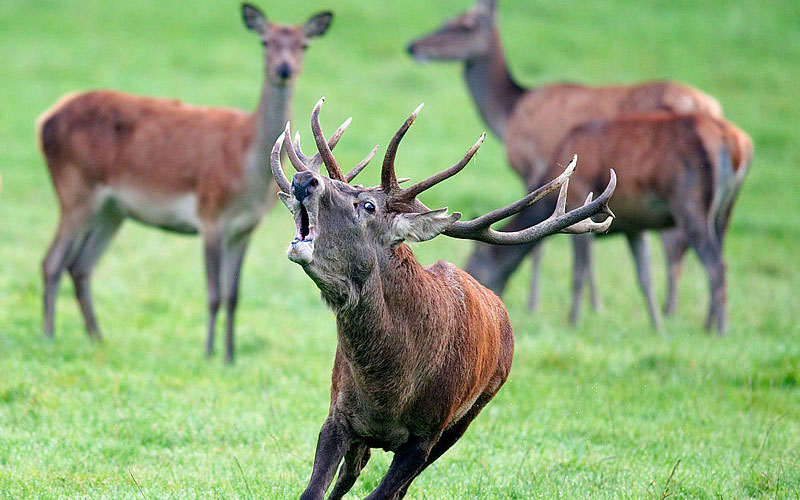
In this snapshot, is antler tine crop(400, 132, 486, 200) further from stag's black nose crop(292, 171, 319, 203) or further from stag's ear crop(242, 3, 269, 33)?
stag's ear crop(242, 3, 269, 33)

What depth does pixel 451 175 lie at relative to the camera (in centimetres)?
409

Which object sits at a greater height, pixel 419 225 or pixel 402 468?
pixel 419 225

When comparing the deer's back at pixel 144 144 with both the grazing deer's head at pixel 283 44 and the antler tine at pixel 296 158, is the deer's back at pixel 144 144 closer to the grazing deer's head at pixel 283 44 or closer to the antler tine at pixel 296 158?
the grazing deer's head at pixel 283 44

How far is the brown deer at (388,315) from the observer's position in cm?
396

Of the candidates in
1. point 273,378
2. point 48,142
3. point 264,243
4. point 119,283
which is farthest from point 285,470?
point 264,243

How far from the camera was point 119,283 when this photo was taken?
10461 millimetres

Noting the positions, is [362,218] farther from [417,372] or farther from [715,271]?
[715,271]

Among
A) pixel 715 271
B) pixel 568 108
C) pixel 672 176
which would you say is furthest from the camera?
pixel 568 108

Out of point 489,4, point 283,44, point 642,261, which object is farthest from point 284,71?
point 489,4

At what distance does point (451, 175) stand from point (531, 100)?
8.57 meters

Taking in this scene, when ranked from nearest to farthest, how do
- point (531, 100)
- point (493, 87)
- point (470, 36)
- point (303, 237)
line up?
point (303, 237) → point (531, 100) → point (493, 87) → point (470, 36)

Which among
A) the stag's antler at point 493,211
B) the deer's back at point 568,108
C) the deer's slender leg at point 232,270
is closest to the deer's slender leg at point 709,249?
the deer's back at point 568,108

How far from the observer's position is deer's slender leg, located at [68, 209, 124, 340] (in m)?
8.47

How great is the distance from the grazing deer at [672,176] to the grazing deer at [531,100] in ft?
2.07
